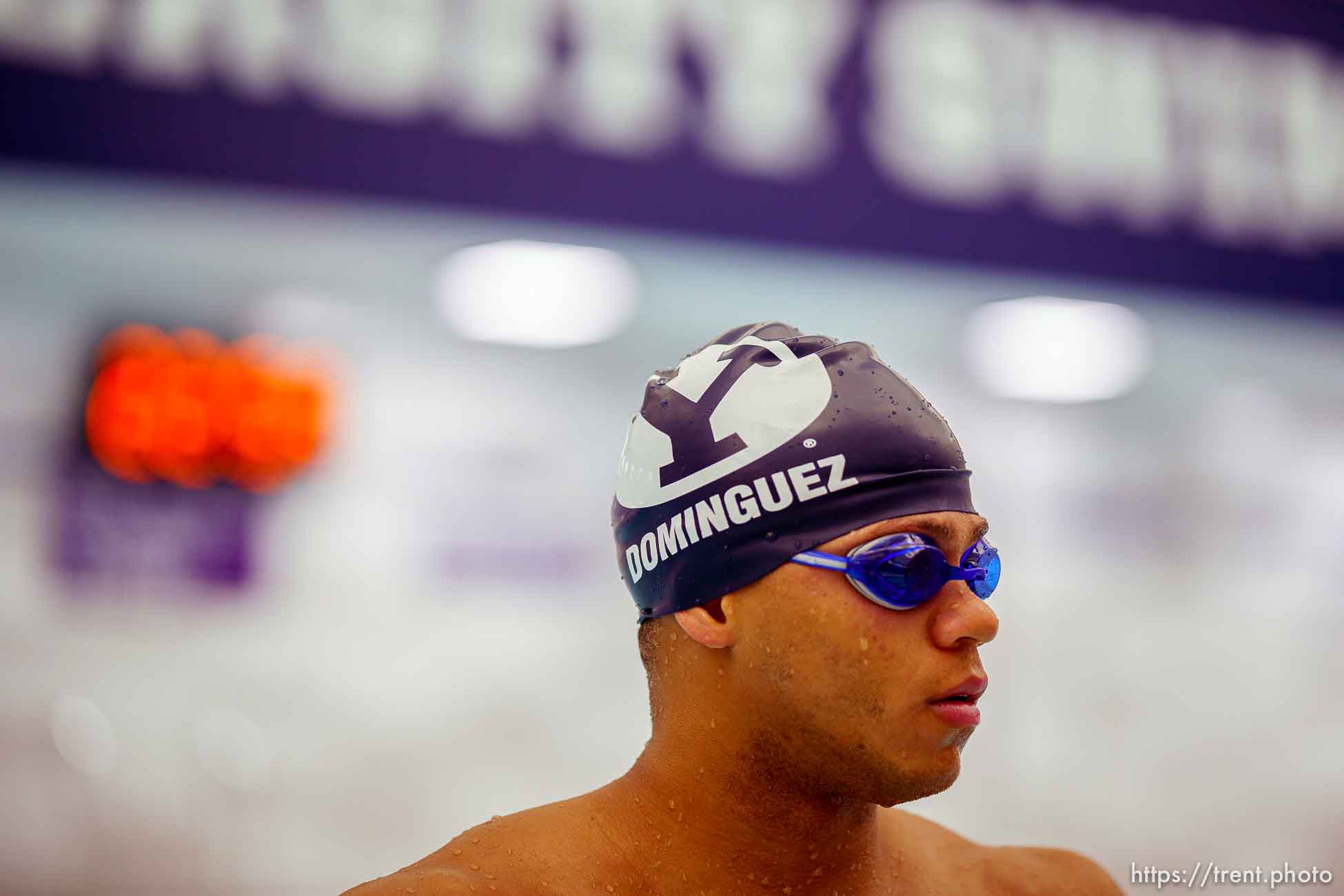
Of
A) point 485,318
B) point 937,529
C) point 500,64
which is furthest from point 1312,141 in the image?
point 937,529

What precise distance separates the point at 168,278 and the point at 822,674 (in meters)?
4.11

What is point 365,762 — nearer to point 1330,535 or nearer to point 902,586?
point 902,586

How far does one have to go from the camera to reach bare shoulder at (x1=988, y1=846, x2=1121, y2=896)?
2.02m

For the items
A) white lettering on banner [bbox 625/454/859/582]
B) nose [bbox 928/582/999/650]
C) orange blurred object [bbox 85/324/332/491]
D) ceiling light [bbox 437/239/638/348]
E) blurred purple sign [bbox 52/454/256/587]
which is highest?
ceiling light [bbox 437/239/638/348]

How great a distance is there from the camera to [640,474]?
183 cm

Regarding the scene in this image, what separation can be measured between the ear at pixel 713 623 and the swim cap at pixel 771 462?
20 millimetres

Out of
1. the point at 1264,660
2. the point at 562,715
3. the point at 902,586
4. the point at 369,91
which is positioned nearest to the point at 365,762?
the point at 562,715

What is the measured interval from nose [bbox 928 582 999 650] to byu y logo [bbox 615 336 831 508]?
33cm

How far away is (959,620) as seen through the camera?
5.20ft

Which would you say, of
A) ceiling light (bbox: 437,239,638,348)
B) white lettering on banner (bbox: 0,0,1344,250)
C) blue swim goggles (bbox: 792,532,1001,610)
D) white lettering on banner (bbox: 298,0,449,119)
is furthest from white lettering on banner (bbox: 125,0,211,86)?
blue swim goggles (bbox: 792,532,1001,610)

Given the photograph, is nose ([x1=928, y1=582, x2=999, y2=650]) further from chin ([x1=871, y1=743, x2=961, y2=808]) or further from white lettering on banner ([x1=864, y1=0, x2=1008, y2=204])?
white lettering on banner ([x1=864, y1=0, x2=1008, y2=204])

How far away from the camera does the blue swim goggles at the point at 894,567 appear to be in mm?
1587

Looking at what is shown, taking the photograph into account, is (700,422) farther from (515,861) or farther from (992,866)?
(992,866)

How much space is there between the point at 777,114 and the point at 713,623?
11.6 ft
